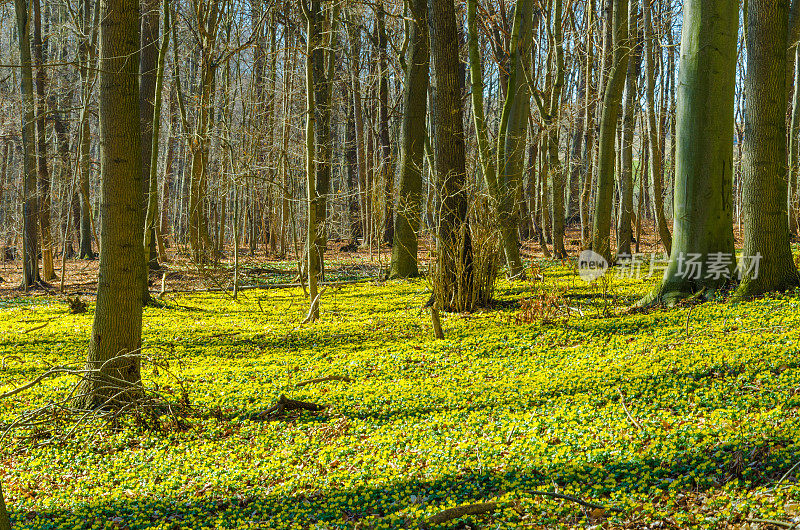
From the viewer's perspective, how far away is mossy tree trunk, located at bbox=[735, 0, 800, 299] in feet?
19.6

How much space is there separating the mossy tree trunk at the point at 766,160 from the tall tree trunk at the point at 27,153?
11.0 metres

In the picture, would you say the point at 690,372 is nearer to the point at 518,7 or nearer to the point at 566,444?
the point at 566,444

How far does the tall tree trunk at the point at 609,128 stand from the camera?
10.1m

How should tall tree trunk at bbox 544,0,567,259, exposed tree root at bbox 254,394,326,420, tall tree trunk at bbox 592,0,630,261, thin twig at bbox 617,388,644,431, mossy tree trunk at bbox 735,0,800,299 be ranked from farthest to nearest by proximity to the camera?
tall tree trunk at bbox 544,0,567,259 → tall tree trunk at bbox 592,0,630,261 → mossy tree trunk at bbox 735,0,800,299 → exposed tree root at bbox 254,394,326,420 → thin twig at bbox 617,388,644,431

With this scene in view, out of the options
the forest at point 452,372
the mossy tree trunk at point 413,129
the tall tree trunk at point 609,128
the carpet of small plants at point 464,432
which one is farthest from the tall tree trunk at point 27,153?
the tall tree trunk at point 609,128

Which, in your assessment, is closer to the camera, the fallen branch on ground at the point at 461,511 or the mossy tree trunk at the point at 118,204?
the fallen branch on ground at the point at 461,511

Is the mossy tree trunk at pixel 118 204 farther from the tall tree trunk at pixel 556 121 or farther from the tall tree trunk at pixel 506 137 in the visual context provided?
the tall tree trunk at pixel 556 121

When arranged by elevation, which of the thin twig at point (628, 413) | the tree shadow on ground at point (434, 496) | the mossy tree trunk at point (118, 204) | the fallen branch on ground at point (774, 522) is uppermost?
the mossy tree trunk at point (118, 204)

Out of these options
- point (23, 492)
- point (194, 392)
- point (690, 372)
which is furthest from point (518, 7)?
point (23, 492)

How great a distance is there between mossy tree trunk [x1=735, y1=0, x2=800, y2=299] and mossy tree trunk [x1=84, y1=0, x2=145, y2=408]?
18.6 feet

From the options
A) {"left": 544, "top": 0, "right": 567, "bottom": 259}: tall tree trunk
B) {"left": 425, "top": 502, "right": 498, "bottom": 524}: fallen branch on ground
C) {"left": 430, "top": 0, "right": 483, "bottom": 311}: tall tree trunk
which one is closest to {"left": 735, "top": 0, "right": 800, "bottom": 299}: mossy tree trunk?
{"left": 430, "top": 0, "right": 483, "bottom": 311}: tall tree trunk

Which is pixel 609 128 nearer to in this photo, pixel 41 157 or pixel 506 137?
pixel 506 137

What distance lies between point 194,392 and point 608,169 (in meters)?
7.80

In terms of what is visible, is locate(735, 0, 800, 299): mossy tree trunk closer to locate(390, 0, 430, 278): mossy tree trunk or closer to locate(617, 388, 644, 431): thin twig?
locate(617, 388, 644, 431): thin twig
